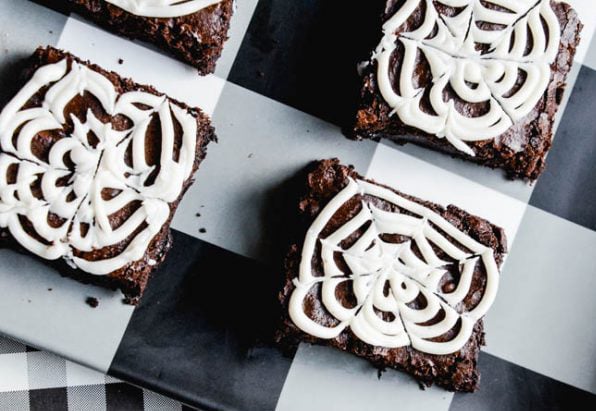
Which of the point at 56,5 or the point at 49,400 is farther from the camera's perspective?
the point at 49,400

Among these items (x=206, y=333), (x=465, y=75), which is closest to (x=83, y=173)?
(x=206, y=333)

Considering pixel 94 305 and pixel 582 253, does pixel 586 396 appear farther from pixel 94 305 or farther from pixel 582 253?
pixel 94 305

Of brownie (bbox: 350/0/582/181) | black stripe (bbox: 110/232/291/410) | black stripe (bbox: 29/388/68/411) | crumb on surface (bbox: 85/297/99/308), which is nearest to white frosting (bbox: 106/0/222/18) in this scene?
brownie (bbox: 350/0/582/181)

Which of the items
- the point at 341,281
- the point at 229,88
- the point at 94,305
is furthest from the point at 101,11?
the point at 341,281

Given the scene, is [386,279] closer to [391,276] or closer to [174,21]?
[391,276]

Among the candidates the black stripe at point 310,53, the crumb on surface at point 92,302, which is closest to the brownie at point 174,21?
the black stripe at point 310,53

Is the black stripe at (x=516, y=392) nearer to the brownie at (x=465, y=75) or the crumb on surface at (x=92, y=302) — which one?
the brownie at (x=465, y=75)

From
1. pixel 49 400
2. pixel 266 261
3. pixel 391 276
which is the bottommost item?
pixel 49 400
